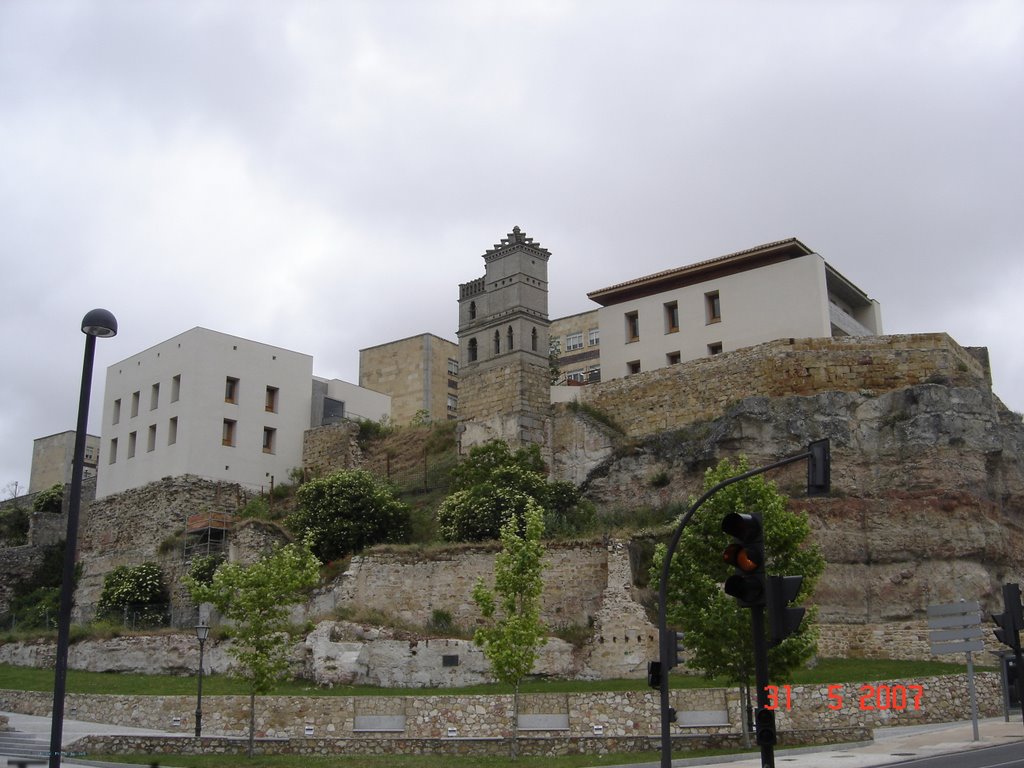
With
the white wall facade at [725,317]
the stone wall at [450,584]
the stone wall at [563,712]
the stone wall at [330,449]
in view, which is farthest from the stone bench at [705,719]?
the stone wall at [330,449]

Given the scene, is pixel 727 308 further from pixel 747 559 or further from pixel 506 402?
pixel 747 559

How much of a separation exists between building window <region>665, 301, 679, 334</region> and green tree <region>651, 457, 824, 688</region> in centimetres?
1818

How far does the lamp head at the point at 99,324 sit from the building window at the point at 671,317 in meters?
33.0

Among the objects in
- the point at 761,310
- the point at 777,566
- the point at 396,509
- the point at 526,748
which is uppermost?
the point at 761,310

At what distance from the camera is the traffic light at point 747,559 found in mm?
11930

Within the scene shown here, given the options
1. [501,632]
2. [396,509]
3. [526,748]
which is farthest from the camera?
[396,509]

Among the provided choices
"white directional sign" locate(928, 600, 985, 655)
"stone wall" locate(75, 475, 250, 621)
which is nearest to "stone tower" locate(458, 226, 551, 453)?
"stone wall" locate(75, 475, 250, 621)

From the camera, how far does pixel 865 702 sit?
2680 centimetres

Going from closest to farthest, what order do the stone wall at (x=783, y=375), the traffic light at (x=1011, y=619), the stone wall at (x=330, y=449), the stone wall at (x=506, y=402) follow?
the traffic light at (x=1011, y=619) < the stone wall at (x=783, y=375) < the stone wall at (x=506, y=402) < the stone wall at (x=330, y=449)

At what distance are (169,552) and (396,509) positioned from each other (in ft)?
38.7

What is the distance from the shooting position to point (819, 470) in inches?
586

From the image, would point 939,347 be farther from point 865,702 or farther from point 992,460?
point 865,702

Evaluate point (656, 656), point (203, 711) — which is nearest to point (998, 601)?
point (656, 656)

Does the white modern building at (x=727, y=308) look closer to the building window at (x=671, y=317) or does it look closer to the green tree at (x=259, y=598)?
the building window at (x=671, y=317)
